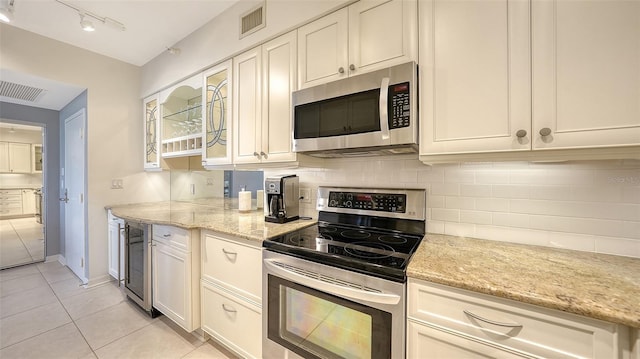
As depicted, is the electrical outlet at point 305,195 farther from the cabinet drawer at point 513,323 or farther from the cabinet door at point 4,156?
the cabinet door at point 4,156

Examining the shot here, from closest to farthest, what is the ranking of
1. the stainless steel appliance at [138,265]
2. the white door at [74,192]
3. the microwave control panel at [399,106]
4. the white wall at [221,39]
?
1. the microwave control panel at [399,106]
2. the white wall at [221,39]
3. the stainless steel appliance at [138,265]
4. the white door at [74,192]

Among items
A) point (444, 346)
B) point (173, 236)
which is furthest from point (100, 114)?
point (444, 346)

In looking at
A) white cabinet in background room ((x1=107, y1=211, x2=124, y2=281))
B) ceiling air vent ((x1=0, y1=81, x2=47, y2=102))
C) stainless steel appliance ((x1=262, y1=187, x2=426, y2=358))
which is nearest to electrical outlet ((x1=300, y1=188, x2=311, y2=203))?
stainless steel appliance ((x1=262, y1=187, x2=426, y2=358))

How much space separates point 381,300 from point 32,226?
27.8ft

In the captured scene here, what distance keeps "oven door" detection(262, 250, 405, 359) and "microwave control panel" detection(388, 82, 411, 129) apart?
753mm

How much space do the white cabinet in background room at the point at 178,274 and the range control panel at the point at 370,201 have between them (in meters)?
1.07

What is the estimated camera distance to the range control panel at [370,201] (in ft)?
5.06

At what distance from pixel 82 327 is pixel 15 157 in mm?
7977

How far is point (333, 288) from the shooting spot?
1.12 m

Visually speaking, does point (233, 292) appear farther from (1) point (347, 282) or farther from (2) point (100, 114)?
(2) point (100, 114)

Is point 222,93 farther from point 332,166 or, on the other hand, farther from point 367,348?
point 367,348

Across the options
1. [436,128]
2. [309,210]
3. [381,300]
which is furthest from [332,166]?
[381,300]

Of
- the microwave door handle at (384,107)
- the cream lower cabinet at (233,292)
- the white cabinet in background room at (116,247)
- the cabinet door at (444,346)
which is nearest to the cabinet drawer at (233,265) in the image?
the cream lower cabinet at (233,292)

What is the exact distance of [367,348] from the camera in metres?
1.08
